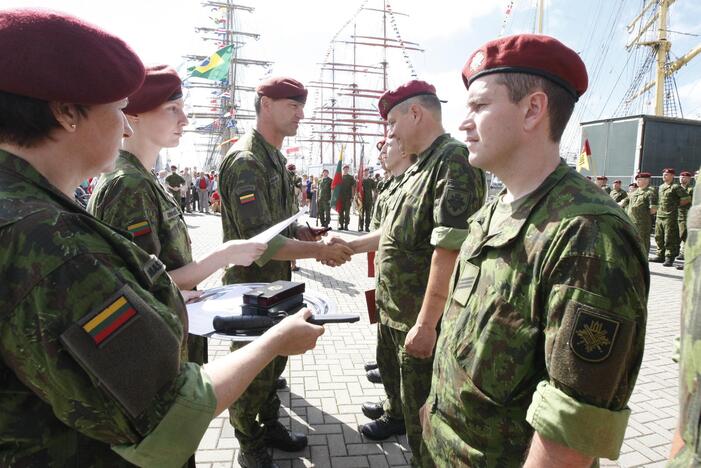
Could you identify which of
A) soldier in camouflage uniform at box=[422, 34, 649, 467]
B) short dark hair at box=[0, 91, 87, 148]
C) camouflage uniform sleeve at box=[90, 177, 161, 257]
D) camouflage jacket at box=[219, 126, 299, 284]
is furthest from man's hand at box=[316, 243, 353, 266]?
short dark hair at box=[0, 91, 87, 148]

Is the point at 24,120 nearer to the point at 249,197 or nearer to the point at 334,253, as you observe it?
the point at 249,197

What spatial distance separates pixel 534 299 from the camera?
1358 mm

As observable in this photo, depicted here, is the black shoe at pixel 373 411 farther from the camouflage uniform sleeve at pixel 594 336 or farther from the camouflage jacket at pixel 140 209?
the camouflage uniform sleeve at pixel 594 336

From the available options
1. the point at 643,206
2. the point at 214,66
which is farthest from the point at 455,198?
the point at 214,66

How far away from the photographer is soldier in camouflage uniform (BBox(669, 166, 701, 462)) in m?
0.82

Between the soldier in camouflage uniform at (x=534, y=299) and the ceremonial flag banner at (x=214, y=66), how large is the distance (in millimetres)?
26136

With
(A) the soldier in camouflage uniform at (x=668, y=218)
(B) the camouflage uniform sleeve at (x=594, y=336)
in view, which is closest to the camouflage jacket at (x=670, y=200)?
(A) the soldier in camouflage uniform at (x=668, y=218)

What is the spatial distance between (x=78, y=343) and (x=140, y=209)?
4.18 ft

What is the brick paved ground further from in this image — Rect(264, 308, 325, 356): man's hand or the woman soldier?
Rect(264, 308, 325, 356): man's hand

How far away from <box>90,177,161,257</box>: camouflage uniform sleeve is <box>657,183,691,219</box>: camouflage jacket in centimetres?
1375

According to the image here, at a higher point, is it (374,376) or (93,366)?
(93,366)

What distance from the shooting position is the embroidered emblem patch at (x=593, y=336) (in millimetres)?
1188

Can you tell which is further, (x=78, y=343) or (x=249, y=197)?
(x=249, y=197)

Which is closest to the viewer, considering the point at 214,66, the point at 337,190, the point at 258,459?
the point at 258,459
